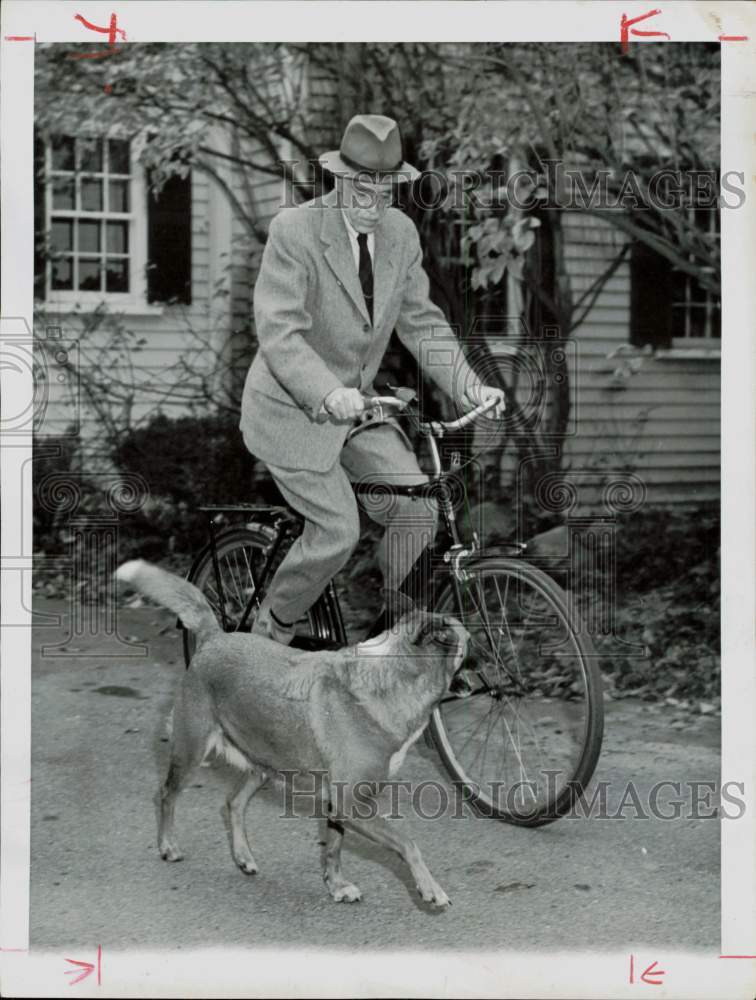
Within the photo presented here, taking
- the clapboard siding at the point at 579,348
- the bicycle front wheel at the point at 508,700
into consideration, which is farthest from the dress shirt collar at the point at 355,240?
the clapboard siding at the point at 579,348

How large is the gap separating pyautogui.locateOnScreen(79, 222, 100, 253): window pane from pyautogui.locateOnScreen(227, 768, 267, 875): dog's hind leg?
677cm

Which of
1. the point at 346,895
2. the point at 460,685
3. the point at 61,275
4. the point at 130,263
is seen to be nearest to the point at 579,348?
the point at 130,263

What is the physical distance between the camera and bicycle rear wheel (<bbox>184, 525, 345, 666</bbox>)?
486cm

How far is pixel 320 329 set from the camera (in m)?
4.31

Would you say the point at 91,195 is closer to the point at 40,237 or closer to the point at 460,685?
the point at 40,237

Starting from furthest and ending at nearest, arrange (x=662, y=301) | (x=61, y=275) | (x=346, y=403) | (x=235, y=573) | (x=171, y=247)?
(x=662, y=301), (x=171, y=247), (x=61, y=275), (x=235, y=573), (x=346, y=403)

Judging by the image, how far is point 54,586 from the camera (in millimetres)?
8383

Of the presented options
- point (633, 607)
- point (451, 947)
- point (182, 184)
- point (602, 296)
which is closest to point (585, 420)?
point (602, 296)

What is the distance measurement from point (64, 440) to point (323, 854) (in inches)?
242

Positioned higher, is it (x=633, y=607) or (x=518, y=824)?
(x=633, y=607)

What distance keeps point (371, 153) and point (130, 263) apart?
6.47 meters

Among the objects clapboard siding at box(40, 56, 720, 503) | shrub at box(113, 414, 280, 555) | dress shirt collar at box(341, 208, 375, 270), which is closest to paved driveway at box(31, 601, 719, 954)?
dress shirt collar at box(341, 208, 375, 270)

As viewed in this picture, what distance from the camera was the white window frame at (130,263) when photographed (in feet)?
32.1

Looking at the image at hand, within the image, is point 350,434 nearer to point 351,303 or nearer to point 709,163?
point 351,303
